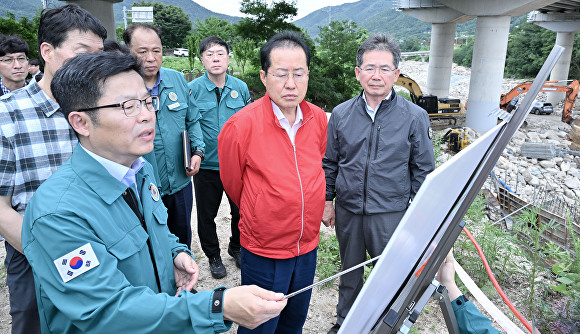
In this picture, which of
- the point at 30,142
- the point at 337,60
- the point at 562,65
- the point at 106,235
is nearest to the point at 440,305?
the point at 106,235

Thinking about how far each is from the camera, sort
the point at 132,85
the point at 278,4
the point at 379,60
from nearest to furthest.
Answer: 1. the point at 132,85
2. the point at 379,60
3. the point at 278,4

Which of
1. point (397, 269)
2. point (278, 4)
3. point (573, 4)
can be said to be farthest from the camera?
point (573, 4)

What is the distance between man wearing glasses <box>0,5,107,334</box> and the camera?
192 cm

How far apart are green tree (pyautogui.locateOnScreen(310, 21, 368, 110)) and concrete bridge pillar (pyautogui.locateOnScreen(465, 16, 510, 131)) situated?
5.40m

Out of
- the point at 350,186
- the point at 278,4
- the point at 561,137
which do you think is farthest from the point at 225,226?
the point at 561,137

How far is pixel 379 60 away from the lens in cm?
272

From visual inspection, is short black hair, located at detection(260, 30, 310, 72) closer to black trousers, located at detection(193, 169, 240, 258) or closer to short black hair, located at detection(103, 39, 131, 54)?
short black hair, located at detection(103, 39, 131, 54)

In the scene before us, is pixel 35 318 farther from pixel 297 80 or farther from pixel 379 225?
pixel 379 225

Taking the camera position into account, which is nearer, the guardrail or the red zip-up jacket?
the red zip-up jacket

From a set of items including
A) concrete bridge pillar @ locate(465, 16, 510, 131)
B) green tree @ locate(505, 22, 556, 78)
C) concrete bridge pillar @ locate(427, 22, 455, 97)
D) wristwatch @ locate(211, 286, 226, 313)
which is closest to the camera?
wristwatch @ locate(211, 286, 226, 313)

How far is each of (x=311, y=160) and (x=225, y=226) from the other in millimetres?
3056

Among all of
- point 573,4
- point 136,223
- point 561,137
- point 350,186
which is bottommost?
point 561,137

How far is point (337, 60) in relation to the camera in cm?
1783

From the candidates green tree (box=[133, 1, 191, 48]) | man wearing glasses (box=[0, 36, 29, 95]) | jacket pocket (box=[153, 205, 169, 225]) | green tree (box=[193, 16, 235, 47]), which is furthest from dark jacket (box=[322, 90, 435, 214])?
green tree (box=[133, 1, 191, 48])
